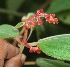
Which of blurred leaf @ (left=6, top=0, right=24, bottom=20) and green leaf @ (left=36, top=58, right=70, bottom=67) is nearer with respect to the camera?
green leaf @ (left=36, top=58, right=70, bottom=67)

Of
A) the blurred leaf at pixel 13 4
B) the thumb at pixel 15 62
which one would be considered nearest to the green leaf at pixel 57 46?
the thumb at pixel 15 62

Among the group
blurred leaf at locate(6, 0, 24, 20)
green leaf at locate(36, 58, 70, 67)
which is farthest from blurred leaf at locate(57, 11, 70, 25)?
green leaf at locate(36, 58, 70, 67)

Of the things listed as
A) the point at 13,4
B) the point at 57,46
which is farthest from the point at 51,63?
the point at 13,4

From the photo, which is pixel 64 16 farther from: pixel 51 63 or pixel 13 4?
pixel 51 63

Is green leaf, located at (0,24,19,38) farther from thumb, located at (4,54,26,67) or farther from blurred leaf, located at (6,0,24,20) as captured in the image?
blurred leaf, located at (6,0,24,20)

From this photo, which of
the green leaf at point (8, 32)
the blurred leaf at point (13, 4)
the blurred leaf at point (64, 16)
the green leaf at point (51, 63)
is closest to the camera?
the green leaf at point (8, 32)

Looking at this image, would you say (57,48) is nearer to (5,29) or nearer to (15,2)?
(5,29)

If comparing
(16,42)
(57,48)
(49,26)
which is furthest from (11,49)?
(49,26)

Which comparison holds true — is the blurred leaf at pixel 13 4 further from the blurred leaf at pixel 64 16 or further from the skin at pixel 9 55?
the skin at pixel 9 55
